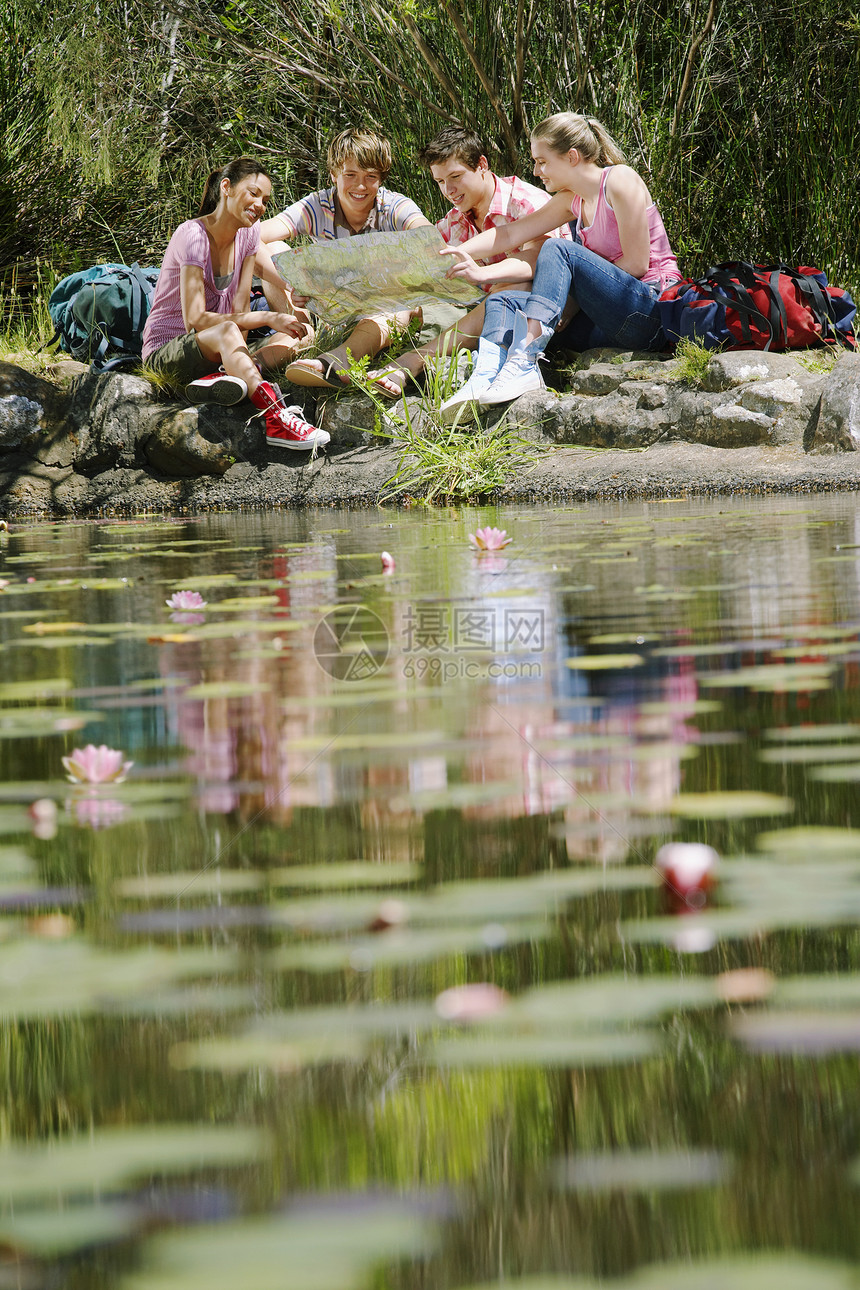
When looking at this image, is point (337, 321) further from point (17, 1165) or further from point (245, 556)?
point (17, 1165)

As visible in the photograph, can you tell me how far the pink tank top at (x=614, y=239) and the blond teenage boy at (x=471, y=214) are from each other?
17cm

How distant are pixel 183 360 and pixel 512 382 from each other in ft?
6.14

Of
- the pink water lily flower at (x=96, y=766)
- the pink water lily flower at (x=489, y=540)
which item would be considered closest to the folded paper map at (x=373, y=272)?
the pink water lily flower at (x=489, y=540)

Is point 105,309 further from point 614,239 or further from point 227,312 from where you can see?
point 614,239

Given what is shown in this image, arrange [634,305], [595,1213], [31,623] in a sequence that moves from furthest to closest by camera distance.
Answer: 1. [634,305]
2. [31,623]
3. [595,1213]

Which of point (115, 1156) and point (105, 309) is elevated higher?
point (105, 309)

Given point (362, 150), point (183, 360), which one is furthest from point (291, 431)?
point (362, 150)

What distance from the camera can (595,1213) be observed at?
620 millimetres

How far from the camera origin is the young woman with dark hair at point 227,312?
6305 mm

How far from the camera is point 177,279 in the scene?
6645 mm

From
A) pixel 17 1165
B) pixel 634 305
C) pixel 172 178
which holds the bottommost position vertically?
pixel 17 1165

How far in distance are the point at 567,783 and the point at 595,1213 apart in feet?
2.28

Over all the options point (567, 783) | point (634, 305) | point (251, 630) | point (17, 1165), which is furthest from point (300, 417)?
point (17, 1165)

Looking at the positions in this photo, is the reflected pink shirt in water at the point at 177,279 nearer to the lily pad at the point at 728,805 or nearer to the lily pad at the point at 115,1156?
the lily pad at the point at 728,805
